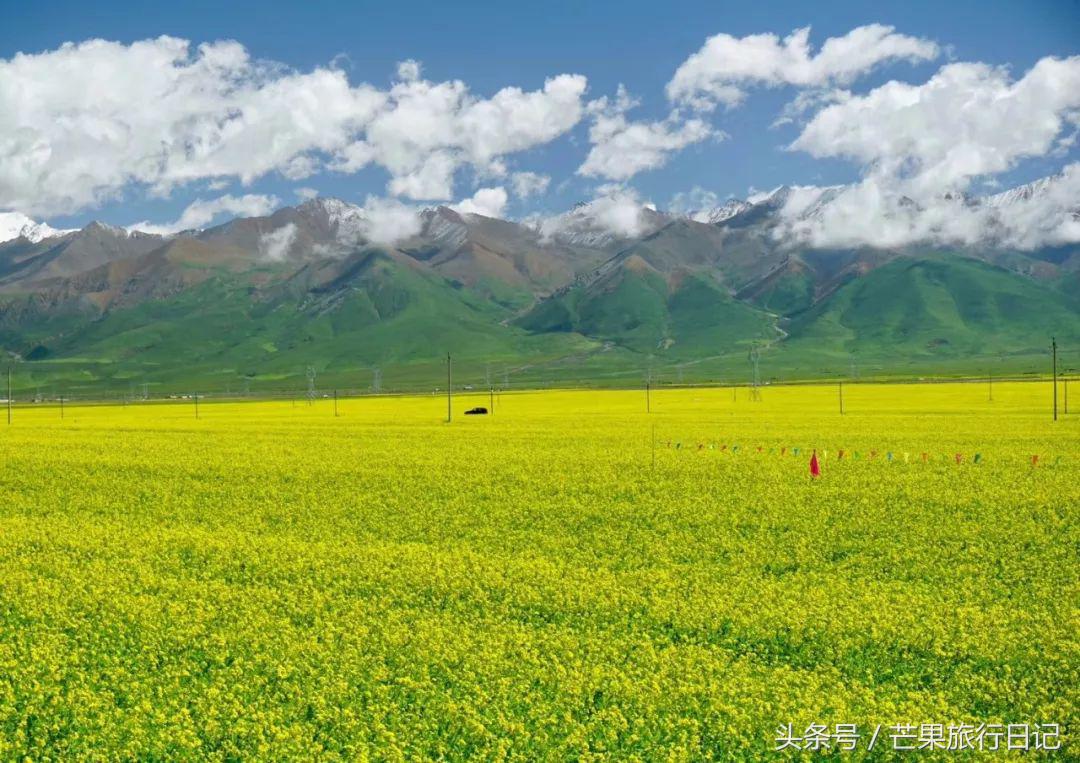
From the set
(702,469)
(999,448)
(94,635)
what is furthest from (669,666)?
(999,448)

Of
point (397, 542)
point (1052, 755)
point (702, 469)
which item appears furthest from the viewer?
point (702, 469)

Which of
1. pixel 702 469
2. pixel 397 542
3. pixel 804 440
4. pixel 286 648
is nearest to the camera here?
pixel 286 648

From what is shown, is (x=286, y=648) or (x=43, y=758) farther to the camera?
(x=286, y=648)

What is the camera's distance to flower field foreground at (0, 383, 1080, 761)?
12.3 meters

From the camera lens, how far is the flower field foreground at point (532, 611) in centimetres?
1230

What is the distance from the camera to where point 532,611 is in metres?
17.2

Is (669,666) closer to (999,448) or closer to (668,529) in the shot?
(668,529)

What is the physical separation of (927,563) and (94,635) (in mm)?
17990

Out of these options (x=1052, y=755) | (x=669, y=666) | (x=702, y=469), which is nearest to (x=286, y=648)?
(x=669, y=666)

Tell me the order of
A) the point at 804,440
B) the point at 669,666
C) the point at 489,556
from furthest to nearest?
the point at 804,440 < the point at 489,556 < the point at 669,666

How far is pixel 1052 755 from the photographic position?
1151 centimetres

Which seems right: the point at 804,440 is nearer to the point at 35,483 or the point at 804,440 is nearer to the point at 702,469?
the point at 702,469

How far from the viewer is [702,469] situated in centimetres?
3816

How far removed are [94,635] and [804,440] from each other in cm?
4595
